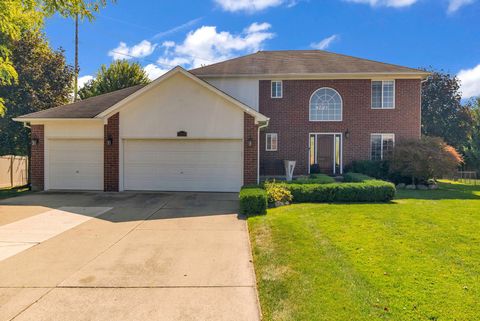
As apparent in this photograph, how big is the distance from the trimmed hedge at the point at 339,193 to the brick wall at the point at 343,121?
21.8 ft

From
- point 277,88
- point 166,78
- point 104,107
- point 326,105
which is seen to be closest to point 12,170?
point 104,107

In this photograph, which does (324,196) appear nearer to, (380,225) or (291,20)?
(380,225)

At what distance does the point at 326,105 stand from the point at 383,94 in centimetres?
302

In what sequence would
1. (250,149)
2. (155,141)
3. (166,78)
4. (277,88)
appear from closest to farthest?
(250,149), (166,78), (155,141), (277,88)

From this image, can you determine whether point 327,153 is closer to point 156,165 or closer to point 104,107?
point 156,165

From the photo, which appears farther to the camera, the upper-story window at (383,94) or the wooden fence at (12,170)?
the upper-story window at (383,94)

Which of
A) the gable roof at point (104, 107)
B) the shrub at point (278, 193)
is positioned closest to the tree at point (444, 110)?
the gable roof at point (104, 107)

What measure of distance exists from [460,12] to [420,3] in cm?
263

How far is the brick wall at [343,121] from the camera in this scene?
1598 cm

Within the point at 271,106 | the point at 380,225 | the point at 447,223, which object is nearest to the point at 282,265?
the point at 380,225

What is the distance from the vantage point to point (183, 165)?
12195 millimetres

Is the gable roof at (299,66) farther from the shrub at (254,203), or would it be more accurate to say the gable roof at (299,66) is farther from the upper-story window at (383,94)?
the shrub at (254,203)

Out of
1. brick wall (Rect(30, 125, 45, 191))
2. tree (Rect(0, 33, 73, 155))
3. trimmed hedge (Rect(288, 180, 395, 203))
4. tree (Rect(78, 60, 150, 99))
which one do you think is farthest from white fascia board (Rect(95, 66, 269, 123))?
tree (Rect(78, 60, 150, 99))

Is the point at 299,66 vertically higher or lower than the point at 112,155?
higher
